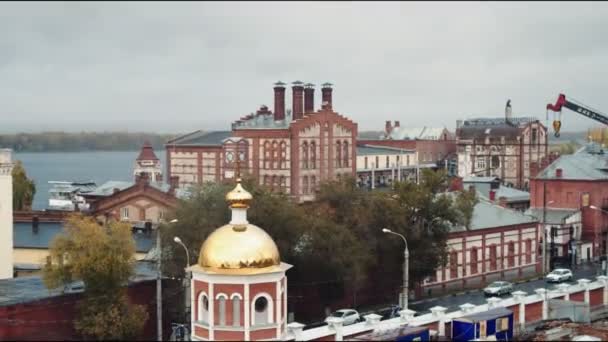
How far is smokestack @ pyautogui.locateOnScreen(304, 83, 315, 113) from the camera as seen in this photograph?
7088 centimetres

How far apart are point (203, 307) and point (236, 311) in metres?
0.98

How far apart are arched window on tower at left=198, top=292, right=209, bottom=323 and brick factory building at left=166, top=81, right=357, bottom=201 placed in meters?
41.1

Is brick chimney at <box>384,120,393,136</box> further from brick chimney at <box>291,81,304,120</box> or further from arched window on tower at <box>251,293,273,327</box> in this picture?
arched window on tower at <box>251,293,273,327</box>

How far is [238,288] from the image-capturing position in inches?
973

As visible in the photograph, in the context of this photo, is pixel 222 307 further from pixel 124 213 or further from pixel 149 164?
pixel 149 164

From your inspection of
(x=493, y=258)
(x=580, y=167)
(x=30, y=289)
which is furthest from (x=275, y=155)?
(x=30, y=289)

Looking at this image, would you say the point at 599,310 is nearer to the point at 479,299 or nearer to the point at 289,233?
the point at 479,299

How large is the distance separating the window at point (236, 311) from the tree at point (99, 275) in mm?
7711

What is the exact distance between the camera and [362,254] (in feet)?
130

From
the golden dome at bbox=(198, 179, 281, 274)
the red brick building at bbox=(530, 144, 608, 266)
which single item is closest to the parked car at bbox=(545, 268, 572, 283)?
the red brick building at bbox=(530, 144, 608, 266)

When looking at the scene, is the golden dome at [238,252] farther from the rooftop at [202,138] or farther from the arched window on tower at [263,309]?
the rooftop at [202,138]

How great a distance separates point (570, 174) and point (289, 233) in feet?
103

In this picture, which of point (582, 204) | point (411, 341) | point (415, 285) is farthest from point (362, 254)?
point (582, 204)

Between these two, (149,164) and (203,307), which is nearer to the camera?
(203,307)
